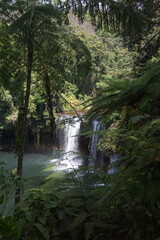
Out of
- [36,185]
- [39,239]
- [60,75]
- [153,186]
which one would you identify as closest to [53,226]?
[39,239]

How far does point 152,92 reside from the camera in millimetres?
1092

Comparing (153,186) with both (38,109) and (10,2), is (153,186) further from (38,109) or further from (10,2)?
(38,109)

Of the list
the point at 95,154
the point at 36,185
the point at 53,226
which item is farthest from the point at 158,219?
Result: the point at 95,154

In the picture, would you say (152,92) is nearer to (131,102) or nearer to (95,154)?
(131,102)

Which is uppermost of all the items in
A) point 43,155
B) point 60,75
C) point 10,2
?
point 10,2

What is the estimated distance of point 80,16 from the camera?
3.71 m

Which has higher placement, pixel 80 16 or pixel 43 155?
pixel 80 16

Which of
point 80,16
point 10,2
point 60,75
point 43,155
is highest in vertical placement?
point 10,2

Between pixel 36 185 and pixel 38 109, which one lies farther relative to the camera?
pixel 38 109

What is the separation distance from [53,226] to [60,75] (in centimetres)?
342

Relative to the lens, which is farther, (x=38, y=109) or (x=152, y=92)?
(x=38, y=109)

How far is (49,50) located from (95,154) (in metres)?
7.94

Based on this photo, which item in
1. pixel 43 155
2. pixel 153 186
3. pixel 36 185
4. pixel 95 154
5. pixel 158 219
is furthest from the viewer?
pixel 43 155

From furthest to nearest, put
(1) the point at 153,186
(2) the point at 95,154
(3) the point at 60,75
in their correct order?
(2) the point at 95,154 → (3) the point at 60,75 → (1) the point at 153,186
